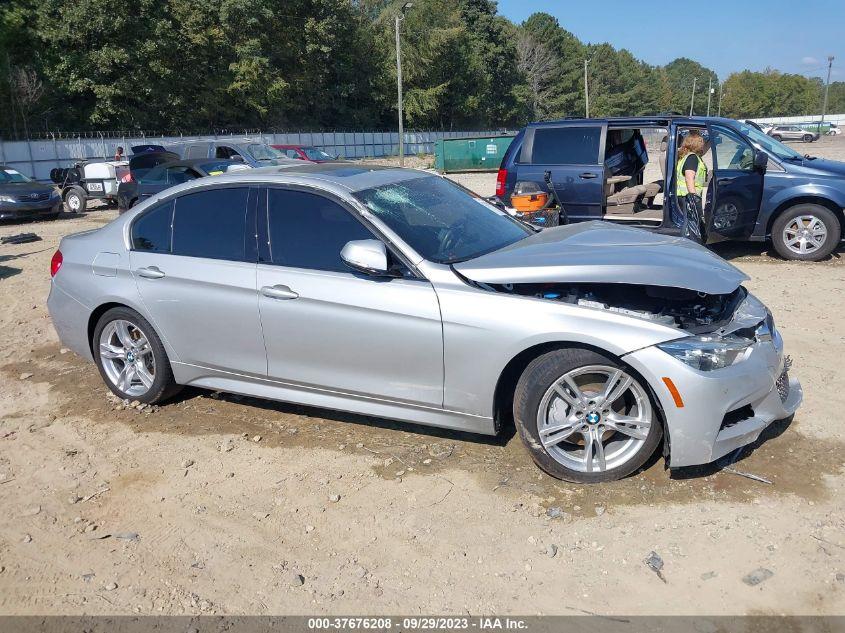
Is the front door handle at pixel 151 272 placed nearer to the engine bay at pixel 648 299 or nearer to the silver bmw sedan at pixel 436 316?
the silver bmw sedan at pixel 436 316

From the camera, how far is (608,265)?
383 cm

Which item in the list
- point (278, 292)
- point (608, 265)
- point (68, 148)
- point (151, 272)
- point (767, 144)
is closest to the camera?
point (608, 265)

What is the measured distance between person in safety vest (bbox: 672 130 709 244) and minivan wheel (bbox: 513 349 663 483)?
17.7ft

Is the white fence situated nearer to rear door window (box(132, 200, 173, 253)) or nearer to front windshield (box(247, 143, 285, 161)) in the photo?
front windshield (box(247, 143, 285, 161))

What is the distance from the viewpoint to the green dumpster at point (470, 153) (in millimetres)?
36000

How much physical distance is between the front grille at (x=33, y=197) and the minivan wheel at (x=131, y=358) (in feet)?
48.1

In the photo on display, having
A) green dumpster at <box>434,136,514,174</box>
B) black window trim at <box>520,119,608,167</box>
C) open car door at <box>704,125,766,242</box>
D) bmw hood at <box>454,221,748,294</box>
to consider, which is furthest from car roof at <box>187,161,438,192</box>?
green dumpster at <box>434,136,514,174</box>

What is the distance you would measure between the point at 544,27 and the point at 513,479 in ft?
378

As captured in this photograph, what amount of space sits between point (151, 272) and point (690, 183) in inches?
251

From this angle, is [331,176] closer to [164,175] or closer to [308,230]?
[308,230]

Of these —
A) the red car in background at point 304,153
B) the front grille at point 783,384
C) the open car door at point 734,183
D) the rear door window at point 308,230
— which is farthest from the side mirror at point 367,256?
the red car in background at point 304,153

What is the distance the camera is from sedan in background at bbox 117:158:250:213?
47.7 feet

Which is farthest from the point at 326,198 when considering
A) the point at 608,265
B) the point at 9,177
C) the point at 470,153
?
the point at 470,153

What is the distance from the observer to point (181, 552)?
3453 millimetres
